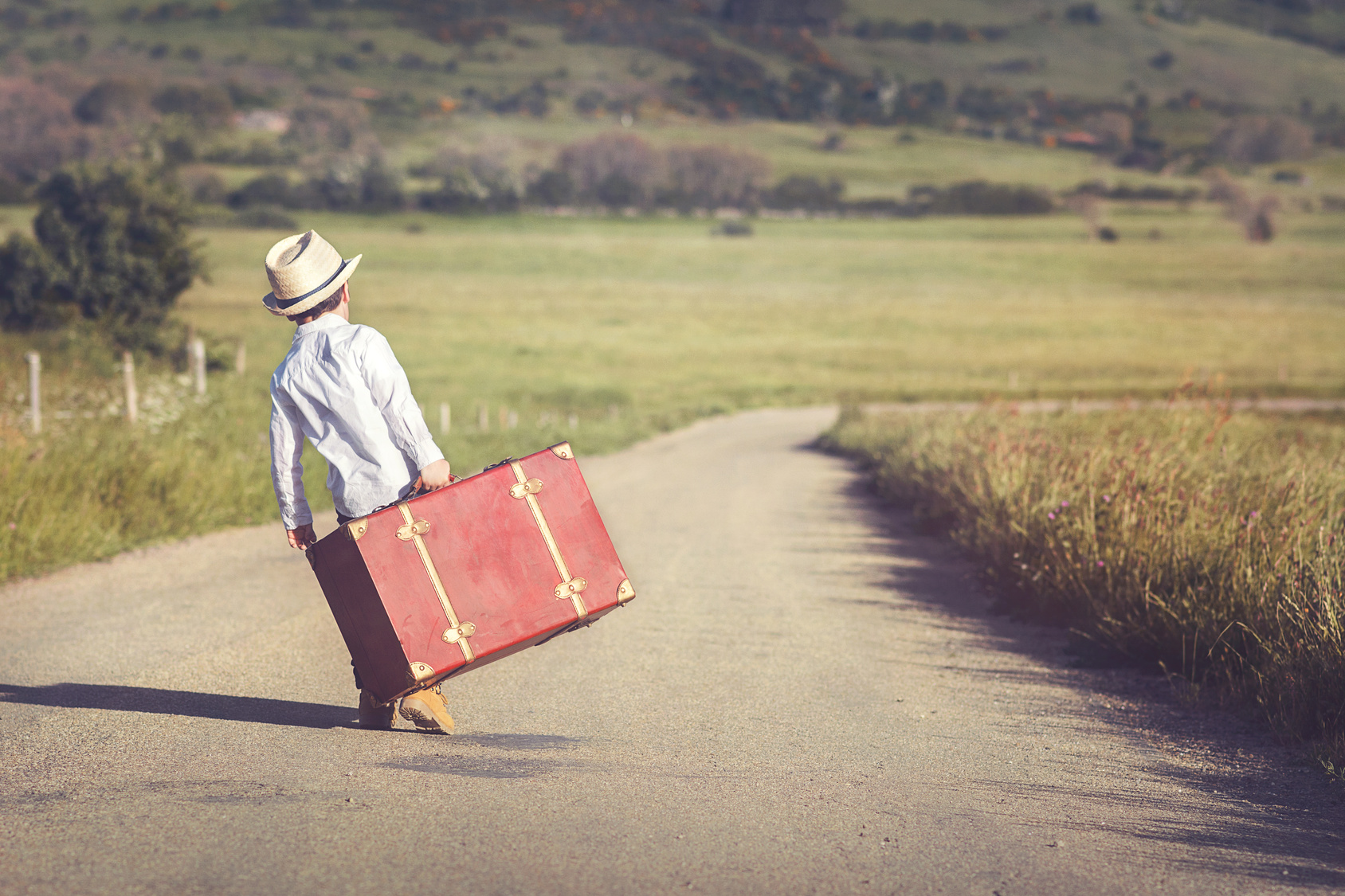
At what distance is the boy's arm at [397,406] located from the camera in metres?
5.23

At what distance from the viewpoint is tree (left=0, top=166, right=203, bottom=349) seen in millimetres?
40094

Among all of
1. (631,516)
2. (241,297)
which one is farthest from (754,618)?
(241,297)

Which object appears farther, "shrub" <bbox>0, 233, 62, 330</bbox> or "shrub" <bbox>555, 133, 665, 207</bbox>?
"shrub" <bbox>555, 133, 665, 207</bbox>

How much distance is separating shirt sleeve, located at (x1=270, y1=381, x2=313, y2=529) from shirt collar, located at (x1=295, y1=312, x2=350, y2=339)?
26 cm

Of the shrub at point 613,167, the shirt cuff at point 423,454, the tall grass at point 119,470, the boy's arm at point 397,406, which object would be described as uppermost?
the shrub at point 613,167

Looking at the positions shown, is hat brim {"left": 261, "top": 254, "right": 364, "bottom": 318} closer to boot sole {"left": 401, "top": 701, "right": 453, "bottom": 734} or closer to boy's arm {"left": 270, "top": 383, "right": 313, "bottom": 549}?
boy's arm {"left": 270, "top": 383, "right": 313, "bottom": 549}

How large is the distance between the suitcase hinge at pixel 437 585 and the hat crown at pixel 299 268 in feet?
3.43

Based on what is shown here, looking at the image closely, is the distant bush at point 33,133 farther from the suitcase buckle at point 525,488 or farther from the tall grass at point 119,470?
the suitcase buckle at point 525,488

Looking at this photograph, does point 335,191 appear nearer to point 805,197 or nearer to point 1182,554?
point 805,197

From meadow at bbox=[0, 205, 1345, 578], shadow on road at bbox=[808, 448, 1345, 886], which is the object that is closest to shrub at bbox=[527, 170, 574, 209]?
meadow at bbox=[0, 205, 1345, 578]

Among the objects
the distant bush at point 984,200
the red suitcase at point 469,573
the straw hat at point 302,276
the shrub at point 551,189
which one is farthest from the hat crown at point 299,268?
the distant bush at point 984,200

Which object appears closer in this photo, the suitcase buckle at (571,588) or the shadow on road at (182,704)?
the suitcase buckle at (571,588)

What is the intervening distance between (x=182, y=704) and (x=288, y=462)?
154cm

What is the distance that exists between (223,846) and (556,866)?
110 centimetres
